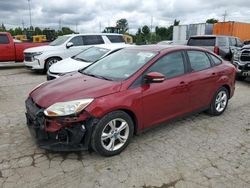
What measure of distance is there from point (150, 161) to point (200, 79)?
193 centimetres

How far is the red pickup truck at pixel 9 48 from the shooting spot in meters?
11.5

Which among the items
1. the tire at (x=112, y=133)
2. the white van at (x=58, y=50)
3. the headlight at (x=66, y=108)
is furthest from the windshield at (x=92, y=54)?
the headlight at (x=66, y=108)

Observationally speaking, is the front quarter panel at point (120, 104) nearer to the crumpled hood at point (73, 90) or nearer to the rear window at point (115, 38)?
the crumpled hood at point (73, 90)

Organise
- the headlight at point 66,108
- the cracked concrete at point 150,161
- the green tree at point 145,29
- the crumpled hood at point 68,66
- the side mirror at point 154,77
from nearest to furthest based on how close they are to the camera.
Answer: the cracked concrete at point 150,161
the headlight at point 66,108
the side mirror at point 154,77
the crumpled hood at point 68,66
the green tree at point 145,29

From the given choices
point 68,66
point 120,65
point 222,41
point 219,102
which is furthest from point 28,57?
point 222,41

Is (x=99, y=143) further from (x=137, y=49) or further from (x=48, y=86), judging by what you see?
(x=137, y=49)

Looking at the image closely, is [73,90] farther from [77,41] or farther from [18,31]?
[18,31]

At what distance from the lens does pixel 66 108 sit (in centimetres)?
311

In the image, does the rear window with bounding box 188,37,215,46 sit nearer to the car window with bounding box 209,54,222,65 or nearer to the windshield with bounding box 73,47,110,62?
the windshield with bounding box 73,47,110,62

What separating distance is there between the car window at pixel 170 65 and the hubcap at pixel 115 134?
3.11 feet

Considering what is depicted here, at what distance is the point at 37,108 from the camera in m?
3.36

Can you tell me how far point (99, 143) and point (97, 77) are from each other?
3.79 feet

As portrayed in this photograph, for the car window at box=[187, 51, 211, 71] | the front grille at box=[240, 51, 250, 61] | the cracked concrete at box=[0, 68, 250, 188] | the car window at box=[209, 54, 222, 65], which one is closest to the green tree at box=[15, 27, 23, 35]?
the front grille at box=[240, 51, 250, 61]

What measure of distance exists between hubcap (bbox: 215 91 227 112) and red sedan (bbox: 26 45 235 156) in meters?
0.26
